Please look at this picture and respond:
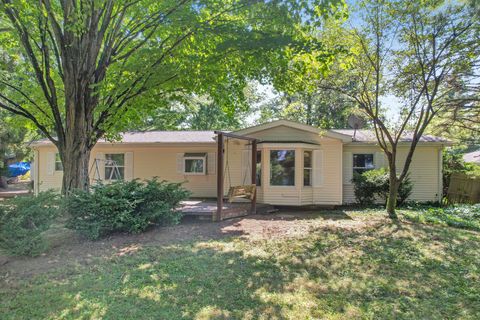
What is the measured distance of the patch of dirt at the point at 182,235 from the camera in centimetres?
506

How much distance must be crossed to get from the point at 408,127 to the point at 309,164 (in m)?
3.73

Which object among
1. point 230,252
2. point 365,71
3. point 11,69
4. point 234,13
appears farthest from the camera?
point 11,69

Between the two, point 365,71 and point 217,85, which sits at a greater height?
point 365,71

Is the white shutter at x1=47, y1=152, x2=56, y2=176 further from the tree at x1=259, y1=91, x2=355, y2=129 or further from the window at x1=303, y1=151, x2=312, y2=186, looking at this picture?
the window at x1=303, y1=151, x2=312, y2=186

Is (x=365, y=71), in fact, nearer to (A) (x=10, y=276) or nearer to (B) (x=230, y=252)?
(B) (x=230, y=252)

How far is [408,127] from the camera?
11359 mm

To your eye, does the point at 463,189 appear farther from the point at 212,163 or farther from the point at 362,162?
the point at 212,163

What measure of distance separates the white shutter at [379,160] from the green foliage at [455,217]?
3.17 metres

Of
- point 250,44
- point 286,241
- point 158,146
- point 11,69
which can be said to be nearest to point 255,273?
point 286,241

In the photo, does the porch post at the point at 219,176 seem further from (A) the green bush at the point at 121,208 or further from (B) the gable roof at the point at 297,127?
(B) the gable roof at the point at 297,127

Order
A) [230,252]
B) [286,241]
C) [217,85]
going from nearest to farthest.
Result: [230,252] → [286,241] → [217,85]

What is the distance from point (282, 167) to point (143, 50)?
6010 millimetres

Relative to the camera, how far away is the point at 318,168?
38.5ft

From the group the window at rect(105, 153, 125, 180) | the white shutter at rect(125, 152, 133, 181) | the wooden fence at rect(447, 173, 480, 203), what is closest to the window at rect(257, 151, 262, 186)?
the white shutter at rect(125, 152, 133, 181)
